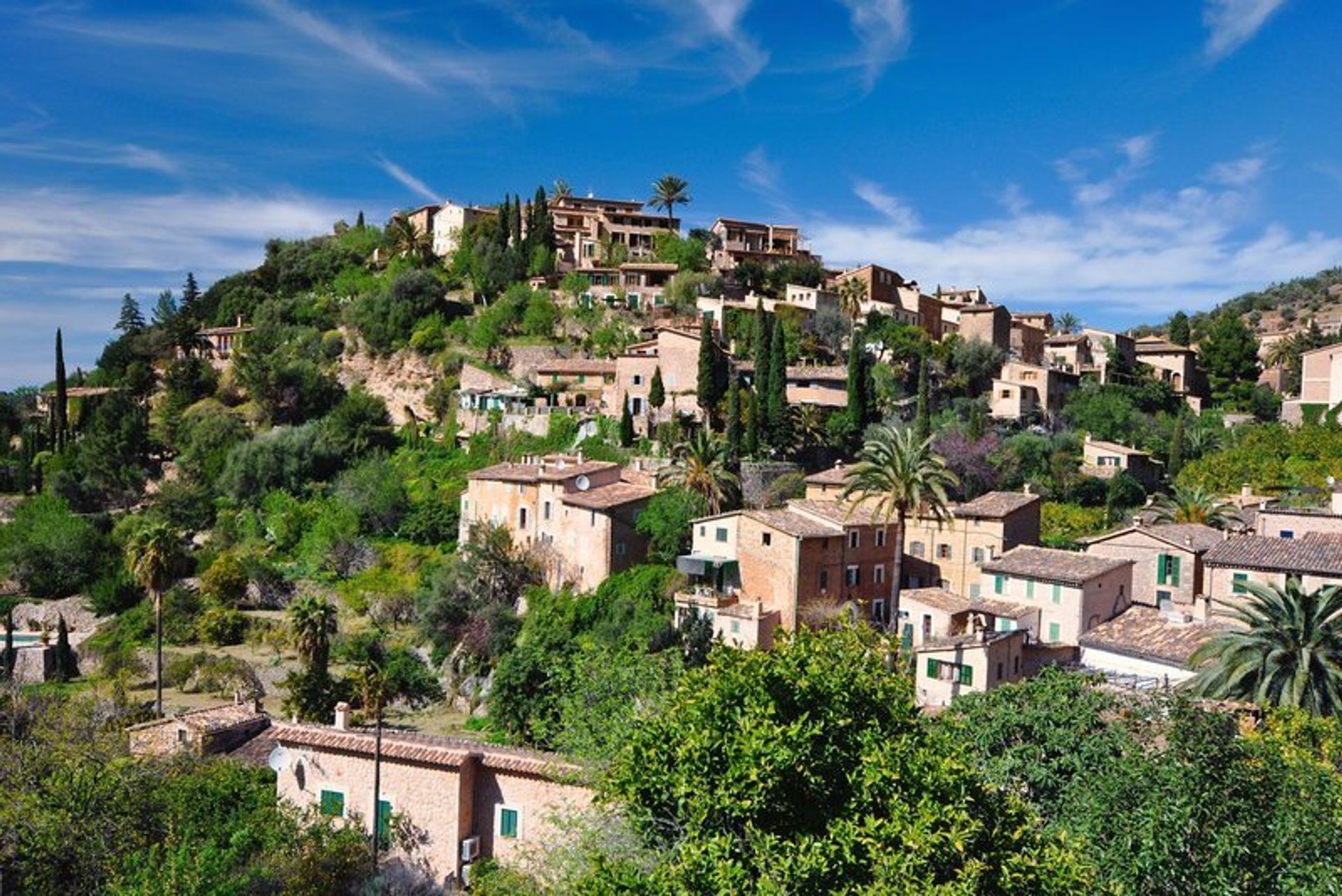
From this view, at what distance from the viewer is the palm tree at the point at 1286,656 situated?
2355 cm

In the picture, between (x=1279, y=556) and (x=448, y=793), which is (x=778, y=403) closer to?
(x=1279, y=556)

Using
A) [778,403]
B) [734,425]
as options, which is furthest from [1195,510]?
[734,425]

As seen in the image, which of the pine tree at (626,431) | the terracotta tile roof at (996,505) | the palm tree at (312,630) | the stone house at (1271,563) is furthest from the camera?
the pine tree at (626,431)

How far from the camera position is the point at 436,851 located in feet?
73.9

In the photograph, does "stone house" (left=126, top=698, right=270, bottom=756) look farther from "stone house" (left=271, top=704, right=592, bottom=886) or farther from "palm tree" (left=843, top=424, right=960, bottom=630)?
"palm tree" (left=843, top=424, right=960, bottom=630)

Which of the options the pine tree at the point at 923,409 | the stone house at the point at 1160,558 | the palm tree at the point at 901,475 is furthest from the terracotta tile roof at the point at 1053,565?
the pine tree at the point at 923,409

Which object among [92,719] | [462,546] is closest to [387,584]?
[462,546]

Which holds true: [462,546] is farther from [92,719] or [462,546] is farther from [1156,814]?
[1156,814]

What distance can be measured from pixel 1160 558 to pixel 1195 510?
24.4 ft

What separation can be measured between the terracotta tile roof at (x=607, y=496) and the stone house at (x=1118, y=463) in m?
25.5

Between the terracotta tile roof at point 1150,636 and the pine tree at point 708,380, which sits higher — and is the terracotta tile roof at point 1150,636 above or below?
below

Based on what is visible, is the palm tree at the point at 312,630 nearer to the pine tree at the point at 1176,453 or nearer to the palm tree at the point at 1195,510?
the palm tree at the point at 1195,510

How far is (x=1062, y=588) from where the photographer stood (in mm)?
34188

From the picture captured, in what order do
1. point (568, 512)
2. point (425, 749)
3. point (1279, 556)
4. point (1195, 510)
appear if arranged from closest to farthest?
1. point (425, 749)
2. point (1279, 556)
3. point (1195, 510)
4. point (568, 512)
